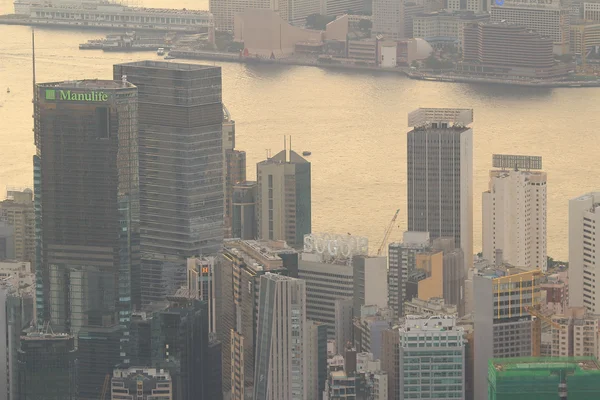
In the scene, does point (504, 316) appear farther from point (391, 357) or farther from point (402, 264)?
point (402, 264)

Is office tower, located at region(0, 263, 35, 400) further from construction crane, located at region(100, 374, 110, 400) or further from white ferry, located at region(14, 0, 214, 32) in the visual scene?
white ferry, located at region(14, 0, 214, 32)

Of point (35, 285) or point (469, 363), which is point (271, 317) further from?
point (35, 285)

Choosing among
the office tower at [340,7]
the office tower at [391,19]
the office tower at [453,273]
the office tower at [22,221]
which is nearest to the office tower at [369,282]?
the office tower at [453,273]

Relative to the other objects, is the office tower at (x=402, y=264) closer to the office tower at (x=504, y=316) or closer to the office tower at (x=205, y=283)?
the office tower at (x=205, y=283)

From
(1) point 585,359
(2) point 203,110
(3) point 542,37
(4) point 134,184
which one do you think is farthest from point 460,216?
(3) point 542,37

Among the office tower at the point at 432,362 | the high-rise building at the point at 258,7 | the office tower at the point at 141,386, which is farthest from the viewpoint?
the high-rise building at the point at 258,7
